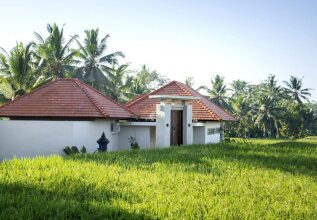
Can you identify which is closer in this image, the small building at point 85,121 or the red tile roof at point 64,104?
the small building at point 85,121

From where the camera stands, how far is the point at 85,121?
1780 cm

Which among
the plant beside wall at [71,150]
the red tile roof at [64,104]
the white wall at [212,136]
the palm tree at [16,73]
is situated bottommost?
the plant beside wall at [71,150]

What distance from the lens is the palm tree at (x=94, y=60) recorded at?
1359 inches

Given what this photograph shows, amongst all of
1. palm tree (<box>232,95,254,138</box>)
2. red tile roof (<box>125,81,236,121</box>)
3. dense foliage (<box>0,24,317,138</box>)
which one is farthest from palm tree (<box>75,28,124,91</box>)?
palm tree (<box>232,95,254,138</box>)

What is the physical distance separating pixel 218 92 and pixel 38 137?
3569cm

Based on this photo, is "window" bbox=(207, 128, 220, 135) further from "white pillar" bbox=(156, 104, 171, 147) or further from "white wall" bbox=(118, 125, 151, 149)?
"white pillar" bbox=(156, 104, 171, 147)

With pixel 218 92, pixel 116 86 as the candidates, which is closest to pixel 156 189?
pixel 116 86

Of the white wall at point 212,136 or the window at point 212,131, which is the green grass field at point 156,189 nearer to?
the white wall at point 212,136

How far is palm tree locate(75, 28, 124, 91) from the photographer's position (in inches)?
1359

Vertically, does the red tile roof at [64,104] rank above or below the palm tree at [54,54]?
below

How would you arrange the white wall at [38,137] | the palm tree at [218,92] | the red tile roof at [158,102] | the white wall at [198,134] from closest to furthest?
Answer: the white wall at [38,137], the red tile roof at [158,102], the white wall at [198,134], the palm tree at [218,92]

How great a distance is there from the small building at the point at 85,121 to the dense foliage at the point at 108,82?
7.34m

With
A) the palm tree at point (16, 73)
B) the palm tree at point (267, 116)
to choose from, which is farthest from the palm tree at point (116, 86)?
the palm tree at point (267, 116)

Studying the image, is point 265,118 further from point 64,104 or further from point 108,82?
point 64,104
